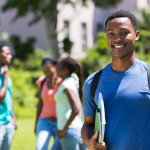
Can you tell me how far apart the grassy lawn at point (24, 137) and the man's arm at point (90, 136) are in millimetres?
5574

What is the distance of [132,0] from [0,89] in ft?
87.3

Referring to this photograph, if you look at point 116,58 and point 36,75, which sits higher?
point 116,58

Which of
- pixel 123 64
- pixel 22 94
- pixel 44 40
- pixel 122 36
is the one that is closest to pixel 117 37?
pixel 122 36

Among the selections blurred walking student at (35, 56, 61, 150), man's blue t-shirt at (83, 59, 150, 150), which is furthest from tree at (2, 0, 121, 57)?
man's blue t-shirt at (83, 59, 150, 150)

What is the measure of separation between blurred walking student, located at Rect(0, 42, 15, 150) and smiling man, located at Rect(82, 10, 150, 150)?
2134 millimetres

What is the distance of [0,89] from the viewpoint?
464 cm

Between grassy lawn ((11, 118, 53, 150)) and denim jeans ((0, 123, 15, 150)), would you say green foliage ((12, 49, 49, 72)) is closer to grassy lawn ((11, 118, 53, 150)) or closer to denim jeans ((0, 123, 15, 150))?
grassy lawn ((11, 118, 53, 150))

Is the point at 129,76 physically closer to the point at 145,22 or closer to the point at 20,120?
the point at 20,120

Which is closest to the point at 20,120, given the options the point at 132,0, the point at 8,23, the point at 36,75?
the point at 36,75

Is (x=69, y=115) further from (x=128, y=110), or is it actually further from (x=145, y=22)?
(x=145, y=22)

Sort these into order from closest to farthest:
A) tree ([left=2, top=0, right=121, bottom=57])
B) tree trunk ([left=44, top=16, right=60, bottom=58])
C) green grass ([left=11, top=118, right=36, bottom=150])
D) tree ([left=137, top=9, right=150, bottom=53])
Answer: green grass ([left=11, top=118, right=36, bottom=150]) < tree ([left=2, top=0, right=121, bottom=57]) < tree ([left=137, top=9, right=150, bottom=53]) < tree trunk ([left=44, top=16, right=60, bottom=58])

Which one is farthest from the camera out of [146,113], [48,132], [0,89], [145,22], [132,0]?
[132,0]

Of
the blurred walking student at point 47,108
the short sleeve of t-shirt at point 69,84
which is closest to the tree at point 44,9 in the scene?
the blurred walking student at point 47,108

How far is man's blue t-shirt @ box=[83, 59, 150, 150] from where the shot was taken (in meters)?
2.48
